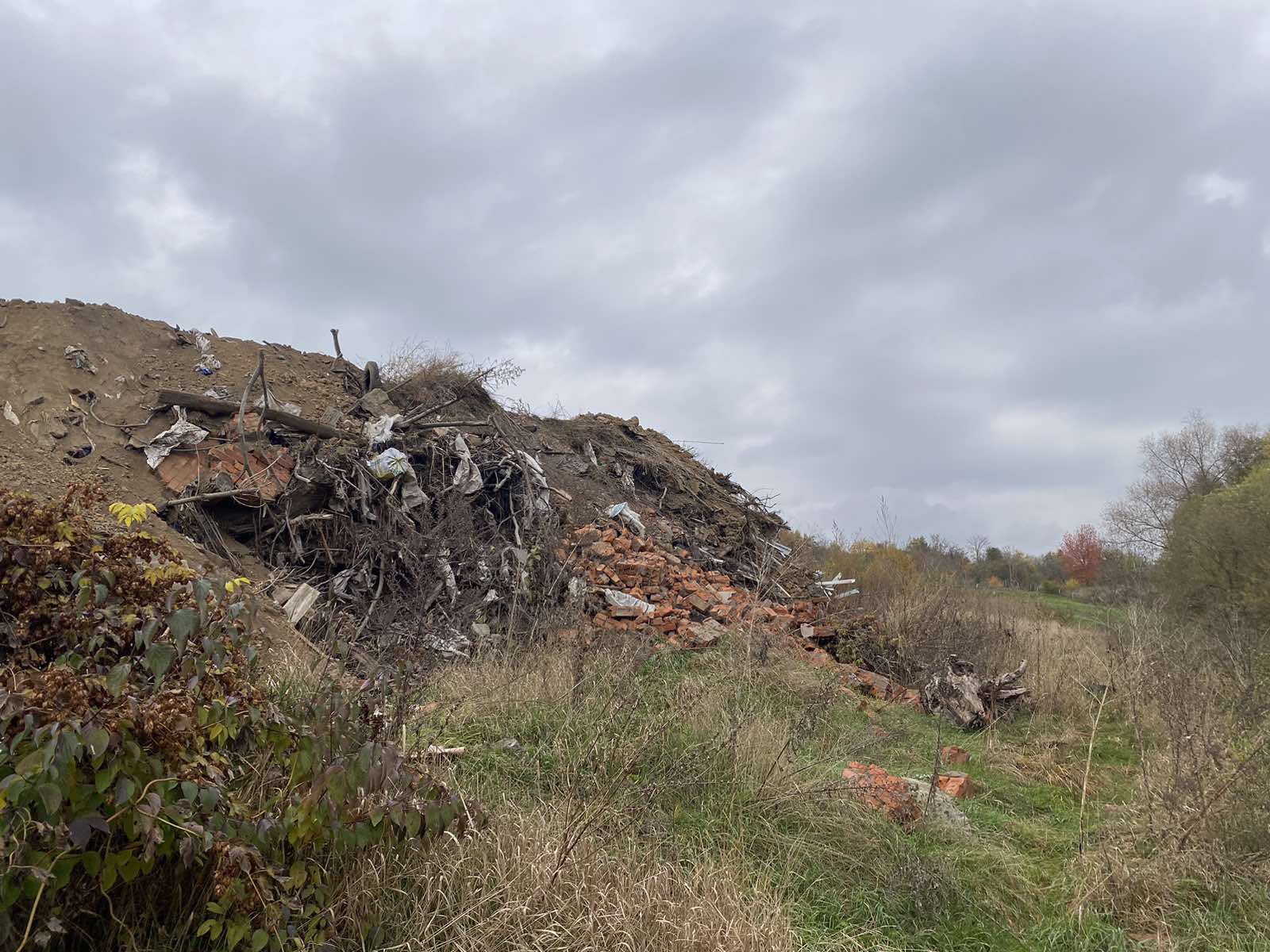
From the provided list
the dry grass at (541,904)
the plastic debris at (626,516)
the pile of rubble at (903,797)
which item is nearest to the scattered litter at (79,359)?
the plastic debris at (626,516)

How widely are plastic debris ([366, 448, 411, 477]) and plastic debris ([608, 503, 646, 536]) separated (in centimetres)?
347

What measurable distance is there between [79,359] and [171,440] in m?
2.49

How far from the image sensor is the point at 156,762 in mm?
2264

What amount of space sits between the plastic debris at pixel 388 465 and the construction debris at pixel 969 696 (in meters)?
6.37

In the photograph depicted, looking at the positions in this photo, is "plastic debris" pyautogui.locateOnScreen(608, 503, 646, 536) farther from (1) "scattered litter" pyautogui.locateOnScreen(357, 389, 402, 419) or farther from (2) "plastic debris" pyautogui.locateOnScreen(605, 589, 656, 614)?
(1) "scattered litter" pyautogui.locateOnScreen(357, 389, 402, 419)

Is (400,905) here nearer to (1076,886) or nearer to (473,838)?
(473,838)

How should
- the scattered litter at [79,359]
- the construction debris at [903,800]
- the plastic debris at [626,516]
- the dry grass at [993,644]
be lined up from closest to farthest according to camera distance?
1. the construction debris at [903,800]
2. the dry grass at [993,644]
3. the scattered litter at [79,359]
4. the plastic debris at [626,516]

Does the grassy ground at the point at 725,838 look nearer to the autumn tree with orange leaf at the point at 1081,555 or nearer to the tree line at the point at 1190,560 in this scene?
the tree line at the point at 1190,560

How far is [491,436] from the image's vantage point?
11.9 m

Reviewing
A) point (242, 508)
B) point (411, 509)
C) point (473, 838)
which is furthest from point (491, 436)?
point (473, 838)

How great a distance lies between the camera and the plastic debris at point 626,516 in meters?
12.1

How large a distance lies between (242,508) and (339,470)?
1112 millimetres

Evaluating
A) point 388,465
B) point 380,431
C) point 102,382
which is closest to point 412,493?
point 388,465

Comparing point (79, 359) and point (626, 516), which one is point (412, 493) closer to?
point (626, 516)
